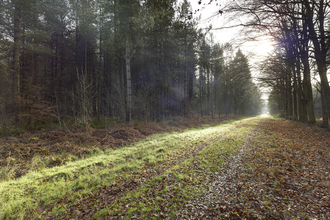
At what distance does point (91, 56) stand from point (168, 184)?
23165mm

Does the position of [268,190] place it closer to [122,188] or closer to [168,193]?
[168,193]

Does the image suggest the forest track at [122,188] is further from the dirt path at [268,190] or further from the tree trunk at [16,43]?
the tree trunk at [16,43]

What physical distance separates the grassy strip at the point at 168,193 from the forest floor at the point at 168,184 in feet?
0.07

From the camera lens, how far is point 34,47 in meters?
13.4

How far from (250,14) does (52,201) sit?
9585 mm

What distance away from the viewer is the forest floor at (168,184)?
3.20 metres

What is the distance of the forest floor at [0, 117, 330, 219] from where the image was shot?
3201 millimetres

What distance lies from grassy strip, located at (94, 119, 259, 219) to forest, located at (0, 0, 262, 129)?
553 centimetres

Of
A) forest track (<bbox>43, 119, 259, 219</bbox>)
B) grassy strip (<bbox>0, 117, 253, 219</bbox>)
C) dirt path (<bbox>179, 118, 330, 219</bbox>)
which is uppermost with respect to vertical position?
grassy strip (<bbox>0, 117, 253, 219</bbox>)

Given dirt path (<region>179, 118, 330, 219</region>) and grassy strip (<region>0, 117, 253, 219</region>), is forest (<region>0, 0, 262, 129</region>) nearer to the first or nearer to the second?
grassy strip (<region>0, 117, 253, 219</region>)

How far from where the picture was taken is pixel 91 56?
21875mm

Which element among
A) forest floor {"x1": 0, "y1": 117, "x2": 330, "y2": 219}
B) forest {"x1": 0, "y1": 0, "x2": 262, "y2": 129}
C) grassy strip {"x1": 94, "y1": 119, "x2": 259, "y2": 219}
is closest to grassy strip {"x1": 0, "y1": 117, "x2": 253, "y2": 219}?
forest floor {"x1": 0, "y1": 117, "x2": 330, "y2": 219}

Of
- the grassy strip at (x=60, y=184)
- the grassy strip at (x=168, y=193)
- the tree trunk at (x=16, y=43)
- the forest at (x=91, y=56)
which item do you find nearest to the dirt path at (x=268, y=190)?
the grassy strip at (x=168, y=193)

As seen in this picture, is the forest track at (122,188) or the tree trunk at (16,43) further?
the tree trunk at (16,43)
